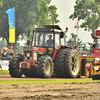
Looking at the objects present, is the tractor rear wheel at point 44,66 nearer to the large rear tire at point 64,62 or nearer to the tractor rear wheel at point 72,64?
the large rear tire at point 64,62

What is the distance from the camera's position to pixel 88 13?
53.5 meters

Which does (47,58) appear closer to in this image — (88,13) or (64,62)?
(64,62)

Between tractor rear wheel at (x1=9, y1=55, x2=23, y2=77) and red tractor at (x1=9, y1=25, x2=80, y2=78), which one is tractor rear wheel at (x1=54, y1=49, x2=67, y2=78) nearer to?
red tractor at (x1=9, y1=25, x2=80, y2=78)

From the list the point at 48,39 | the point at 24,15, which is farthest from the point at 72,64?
the point at 24,15

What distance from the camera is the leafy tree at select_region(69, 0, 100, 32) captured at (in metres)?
52.7

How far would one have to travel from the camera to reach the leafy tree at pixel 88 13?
52.7m

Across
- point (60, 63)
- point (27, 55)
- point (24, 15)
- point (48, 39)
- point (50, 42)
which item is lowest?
point (60, 63)

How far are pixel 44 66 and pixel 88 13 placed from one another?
3901 cm

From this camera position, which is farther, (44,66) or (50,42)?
(50,42)

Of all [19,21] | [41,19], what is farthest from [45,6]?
[19,21]

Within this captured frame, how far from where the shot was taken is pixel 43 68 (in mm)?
15664

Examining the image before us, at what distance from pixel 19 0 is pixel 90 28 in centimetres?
1281

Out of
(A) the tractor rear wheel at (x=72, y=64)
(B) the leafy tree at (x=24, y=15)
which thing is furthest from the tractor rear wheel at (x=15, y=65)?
(B) the leafy tree at (x=24, y=15)

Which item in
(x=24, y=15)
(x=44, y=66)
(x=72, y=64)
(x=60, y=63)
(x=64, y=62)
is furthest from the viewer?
(x=24, y=15)
